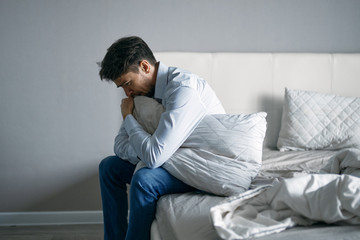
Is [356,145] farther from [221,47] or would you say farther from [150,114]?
[150,114]

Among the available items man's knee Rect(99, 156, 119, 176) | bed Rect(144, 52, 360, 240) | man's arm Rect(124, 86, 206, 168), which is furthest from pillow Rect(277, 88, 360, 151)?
man's knee Rect(99, 156, 119, 176)

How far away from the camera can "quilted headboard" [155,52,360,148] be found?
7.68ft

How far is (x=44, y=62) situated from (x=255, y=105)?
55.0 inches

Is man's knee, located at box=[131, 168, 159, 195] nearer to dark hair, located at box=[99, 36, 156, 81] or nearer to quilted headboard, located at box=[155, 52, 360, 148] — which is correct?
dark hair, located at box=[99, 36, 156, 81]

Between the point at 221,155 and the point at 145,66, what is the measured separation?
0.54m

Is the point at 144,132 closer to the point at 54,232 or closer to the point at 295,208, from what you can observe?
the point at 295,208

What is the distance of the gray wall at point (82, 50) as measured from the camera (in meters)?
2.39

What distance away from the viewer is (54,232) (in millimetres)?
2365

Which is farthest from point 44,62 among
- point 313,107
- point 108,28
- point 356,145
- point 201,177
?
point 356,145

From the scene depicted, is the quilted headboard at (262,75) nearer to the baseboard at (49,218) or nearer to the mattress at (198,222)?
the mattress at (198,222)

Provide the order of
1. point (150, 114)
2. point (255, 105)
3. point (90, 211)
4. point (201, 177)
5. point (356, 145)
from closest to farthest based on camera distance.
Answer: point (201, 177) < point (150, 114) < point (356, 145) < point (255, 105) < point (90, 211)

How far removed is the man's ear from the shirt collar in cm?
5

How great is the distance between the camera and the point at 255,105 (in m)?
2.35

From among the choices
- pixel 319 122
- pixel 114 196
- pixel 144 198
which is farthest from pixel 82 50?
pixel 319 122
